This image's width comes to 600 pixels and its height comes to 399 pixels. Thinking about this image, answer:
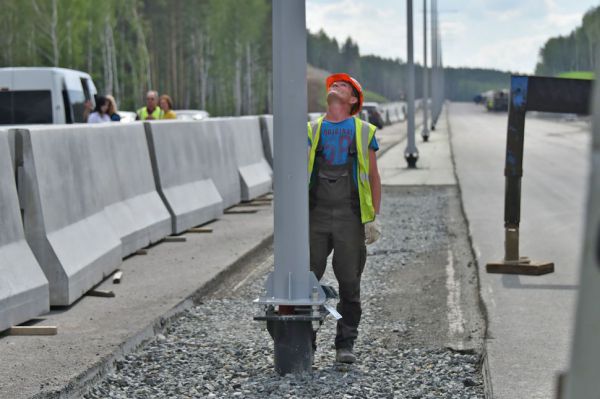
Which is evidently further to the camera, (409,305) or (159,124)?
(159,124)

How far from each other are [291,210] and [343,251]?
1.56ft

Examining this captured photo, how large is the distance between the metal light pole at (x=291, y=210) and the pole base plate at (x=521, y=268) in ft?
14.0

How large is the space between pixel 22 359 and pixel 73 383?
2.44 ft

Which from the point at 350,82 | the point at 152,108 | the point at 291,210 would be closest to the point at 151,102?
the point at 152,108

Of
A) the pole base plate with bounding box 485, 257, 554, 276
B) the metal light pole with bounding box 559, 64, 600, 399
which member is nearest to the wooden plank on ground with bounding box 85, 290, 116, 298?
the pole base plate with bounding box 485, 257, 554, 276

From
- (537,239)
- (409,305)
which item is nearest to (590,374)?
(409,305)

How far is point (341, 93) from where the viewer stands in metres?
6.20

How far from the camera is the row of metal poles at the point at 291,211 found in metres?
5.91

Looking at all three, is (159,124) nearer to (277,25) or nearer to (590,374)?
(277,25)

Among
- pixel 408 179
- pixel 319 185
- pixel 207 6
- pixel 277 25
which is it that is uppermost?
pixel 207 6

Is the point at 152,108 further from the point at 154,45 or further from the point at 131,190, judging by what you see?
the point at 154,45

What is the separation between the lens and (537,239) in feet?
41.6

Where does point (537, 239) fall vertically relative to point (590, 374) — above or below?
below

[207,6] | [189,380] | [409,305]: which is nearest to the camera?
[189,380]
